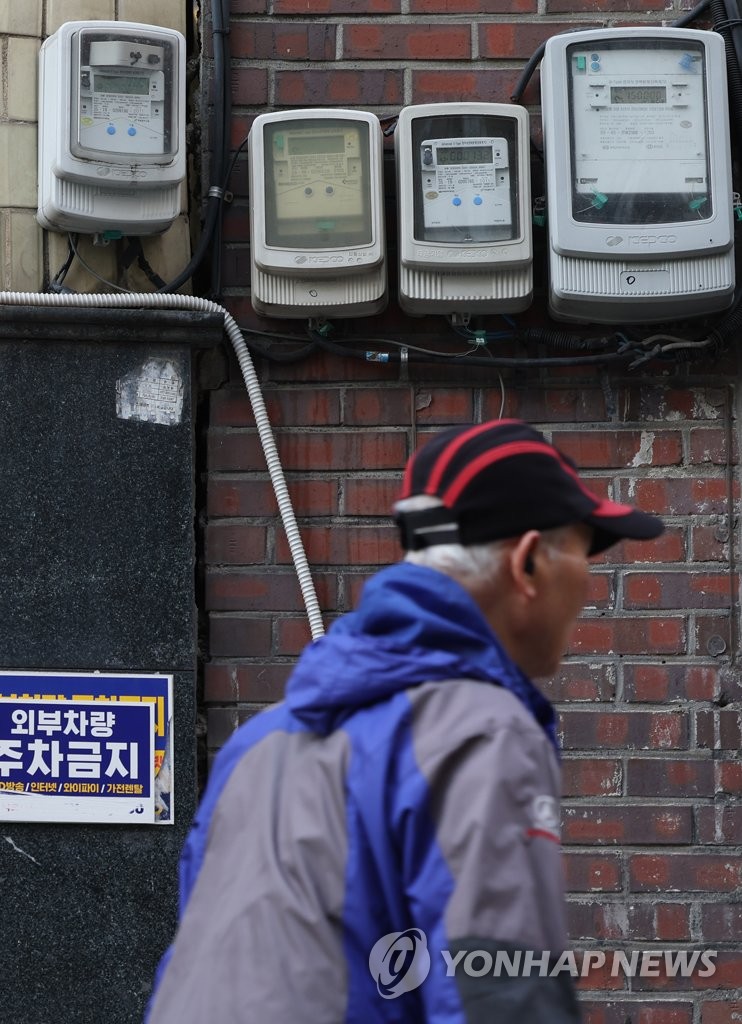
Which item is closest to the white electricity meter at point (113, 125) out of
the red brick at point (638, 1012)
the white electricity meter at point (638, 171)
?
the white electricity meter at point (638, 171)

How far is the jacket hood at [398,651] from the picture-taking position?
146cm

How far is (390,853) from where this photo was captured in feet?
4.49

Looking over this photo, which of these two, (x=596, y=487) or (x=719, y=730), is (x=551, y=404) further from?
(x=719, y=730)

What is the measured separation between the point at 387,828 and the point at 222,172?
2.13m

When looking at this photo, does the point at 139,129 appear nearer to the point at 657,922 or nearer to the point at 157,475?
the point at 157,475

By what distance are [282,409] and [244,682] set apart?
2.23 ft

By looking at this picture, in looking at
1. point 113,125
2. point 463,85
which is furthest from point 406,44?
point 113,125

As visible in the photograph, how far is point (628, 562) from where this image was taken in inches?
121

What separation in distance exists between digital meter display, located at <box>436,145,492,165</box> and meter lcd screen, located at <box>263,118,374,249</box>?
0.59ft

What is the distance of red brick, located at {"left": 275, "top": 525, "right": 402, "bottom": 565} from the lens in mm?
3088

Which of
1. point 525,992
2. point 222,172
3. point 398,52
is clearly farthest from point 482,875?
point 398,52

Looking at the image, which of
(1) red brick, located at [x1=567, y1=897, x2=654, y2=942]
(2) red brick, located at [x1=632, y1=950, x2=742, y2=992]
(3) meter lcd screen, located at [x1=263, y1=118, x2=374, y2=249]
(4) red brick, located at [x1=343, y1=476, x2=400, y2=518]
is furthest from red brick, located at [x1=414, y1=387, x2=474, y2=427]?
(2) red brick, located at [x1=632, y1=950, x2=742, y2=992]

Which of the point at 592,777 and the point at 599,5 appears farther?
the point at 599,5

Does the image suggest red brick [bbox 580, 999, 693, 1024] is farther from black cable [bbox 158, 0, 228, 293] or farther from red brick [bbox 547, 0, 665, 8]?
red brick [bbox 547, 0, 665, 8]
